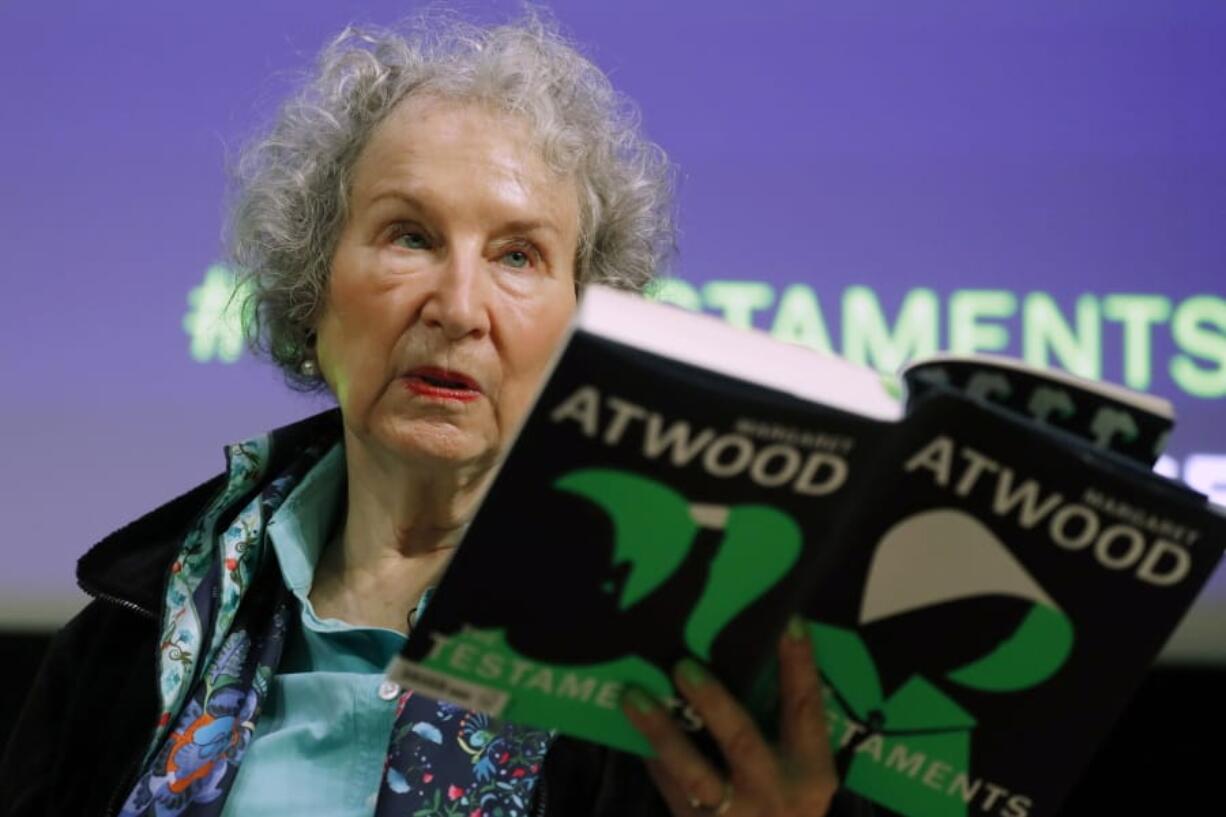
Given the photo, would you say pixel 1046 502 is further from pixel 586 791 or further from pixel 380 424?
pixel 380 424

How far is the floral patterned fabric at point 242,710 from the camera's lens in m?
1.16

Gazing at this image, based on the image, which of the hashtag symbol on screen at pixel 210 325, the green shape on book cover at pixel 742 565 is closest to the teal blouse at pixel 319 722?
the green shape on book cover at pixel 742 565

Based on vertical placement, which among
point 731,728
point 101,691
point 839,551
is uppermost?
point 839,551

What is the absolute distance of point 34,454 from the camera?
6.89 ft

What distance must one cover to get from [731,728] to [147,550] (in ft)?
2.34

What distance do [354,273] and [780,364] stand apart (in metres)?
0.71

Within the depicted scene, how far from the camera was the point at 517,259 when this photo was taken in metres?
1.39

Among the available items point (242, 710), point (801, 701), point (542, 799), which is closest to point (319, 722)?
point (242, 710)

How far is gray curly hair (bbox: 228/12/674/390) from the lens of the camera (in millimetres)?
1463

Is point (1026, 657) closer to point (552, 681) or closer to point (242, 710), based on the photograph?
point (552, 681)

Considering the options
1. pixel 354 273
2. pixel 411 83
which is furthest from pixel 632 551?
pixel 411 83

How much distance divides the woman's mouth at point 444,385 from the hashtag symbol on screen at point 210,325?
0.85 m

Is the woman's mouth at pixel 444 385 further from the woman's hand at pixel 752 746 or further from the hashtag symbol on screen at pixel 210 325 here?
the hashtag symbol on screen at pixel 210 325

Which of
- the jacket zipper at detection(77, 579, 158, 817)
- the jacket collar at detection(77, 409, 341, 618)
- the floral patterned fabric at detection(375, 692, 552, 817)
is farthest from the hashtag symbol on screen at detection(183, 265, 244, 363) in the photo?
the floral patterned fabric at detection(375, 692, 552, 817)
